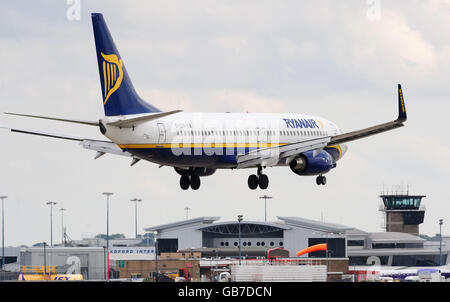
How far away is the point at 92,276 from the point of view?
170500 millimetres

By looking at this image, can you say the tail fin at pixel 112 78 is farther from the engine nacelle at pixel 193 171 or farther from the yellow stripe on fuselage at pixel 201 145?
the engine nacelle at pixel 193 171

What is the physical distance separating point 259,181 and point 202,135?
28.8 feet

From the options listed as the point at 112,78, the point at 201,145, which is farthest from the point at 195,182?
the point at 112,78

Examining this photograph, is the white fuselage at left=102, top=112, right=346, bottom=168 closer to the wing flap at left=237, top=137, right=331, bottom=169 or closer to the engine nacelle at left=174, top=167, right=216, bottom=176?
the wing flap at left=237, top=137, right=331, bottom=169

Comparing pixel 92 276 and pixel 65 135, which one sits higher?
pixel 65 135

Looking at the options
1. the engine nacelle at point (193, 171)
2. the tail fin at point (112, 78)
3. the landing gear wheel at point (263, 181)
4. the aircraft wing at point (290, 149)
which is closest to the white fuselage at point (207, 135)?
the aircraft wing at point (290, 149)

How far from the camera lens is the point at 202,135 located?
8762cm

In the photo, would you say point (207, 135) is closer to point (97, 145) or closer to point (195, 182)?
point (195, 182)

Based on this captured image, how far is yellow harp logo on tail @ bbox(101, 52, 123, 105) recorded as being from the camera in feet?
261

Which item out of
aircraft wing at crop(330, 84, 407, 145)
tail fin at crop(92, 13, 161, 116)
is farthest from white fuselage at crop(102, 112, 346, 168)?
aircraft wing at crop(330, 84, 407, 145)
